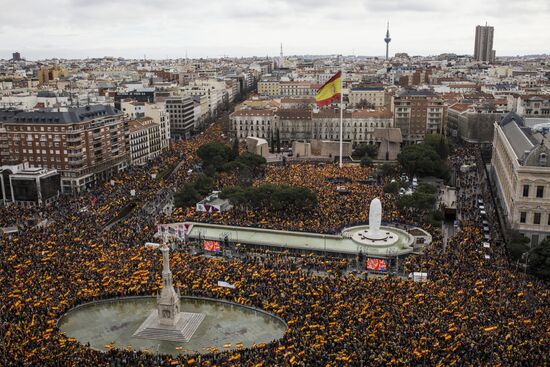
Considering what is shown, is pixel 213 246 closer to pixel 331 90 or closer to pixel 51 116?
pixel 331 90

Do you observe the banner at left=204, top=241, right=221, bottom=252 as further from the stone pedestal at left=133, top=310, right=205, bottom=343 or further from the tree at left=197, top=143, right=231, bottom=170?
the tree at left=197, top=143, right=231, bottom=170

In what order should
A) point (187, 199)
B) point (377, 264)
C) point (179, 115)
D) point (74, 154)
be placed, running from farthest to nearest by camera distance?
point (179, 115), point (74, 154), point (187, 199), point (377, 264)

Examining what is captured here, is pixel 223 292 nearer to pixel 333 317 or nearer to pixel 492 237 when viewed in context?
pixel 333 317

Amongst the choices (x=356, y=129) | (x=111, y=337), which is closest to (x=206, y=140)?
(x=356, y=129)

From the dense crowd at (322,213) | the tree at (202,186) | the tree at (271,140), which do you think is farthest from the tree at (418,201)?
the tree at (271,140)

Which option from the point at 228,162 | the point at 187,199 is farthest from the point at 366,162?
the point at 187,199

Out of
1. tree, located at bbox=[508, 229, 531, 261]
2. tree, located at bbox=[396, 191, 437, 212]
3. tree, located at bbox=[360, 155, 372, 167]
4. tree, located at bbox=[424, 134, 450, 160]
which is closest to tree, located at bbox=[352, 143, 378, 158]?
tree, located at bbox=[360, 155, 372, 167]

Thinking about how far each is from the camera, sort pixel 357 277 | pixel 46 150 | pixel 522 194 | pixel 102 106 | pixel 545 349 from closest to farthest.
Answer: pixel 545 349 < pixel 357 277 < pixel 522 194 < pixel 46 150 < pixel 102 106

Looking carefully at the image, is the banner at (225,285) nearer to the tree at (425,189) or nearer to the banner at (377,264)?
the banner at (377,264)
